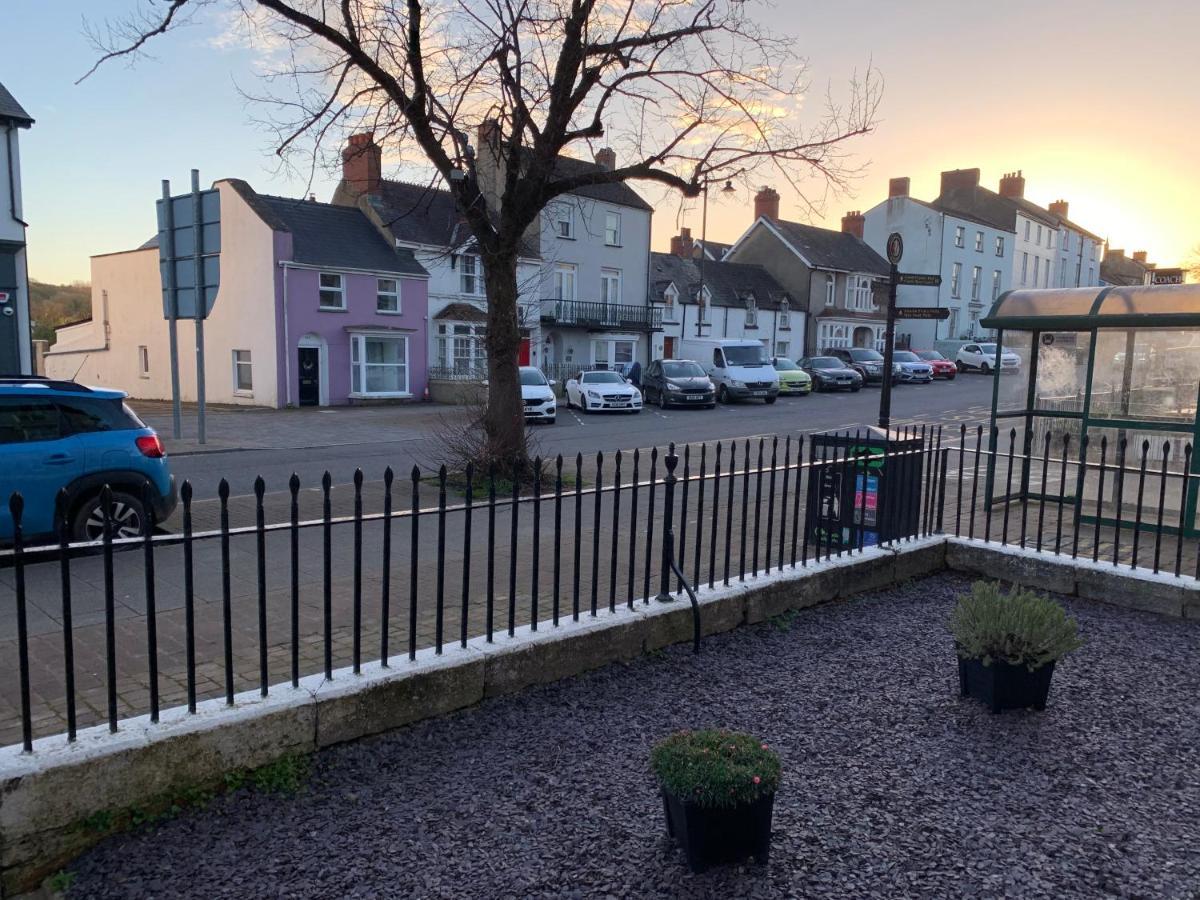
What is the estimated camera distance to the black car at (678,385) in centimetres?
2916

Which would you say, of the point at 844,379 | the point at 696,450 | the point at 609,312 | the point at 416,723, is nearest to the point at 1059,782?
the point at 416,723

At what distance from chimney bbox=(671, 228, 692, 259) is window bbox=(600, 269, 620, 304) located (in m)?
16.6

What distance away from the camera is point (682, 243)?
188 feet

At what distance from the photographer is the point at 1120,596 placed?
6.58 m

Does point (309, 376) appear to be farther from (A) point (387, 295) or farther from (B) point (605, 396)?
(B) point (605, 396)

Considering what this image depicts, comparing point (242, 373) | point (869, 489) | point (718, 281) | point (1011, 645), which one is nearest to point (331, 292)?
point (242, 373)

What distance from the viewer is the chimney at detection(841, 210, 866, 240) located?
59.6m

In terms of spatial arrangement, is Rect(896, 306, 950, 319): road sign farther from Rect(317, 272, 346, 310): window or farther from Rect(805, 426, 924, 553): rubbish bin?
Rect(317, 272, 346, 310): window

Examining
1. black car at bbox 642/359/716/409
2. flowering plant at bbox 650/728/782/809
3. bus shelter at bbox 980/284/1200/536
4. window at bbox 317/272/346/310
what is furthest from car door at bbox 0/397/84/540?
black car at bbox 642/359/716/409

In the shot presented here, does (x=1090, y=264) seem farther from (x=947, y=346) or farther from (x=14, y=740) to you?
(x=14, y=740)

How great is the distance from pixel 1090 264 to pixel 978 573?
263 ft

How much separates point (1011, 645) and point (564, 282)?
3567 cm

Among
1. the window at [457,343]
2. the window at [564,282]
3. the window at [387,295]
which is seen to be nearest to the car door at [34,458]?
the window at [387,295]

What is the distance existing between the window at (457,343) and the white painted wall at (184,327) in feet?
22.9
